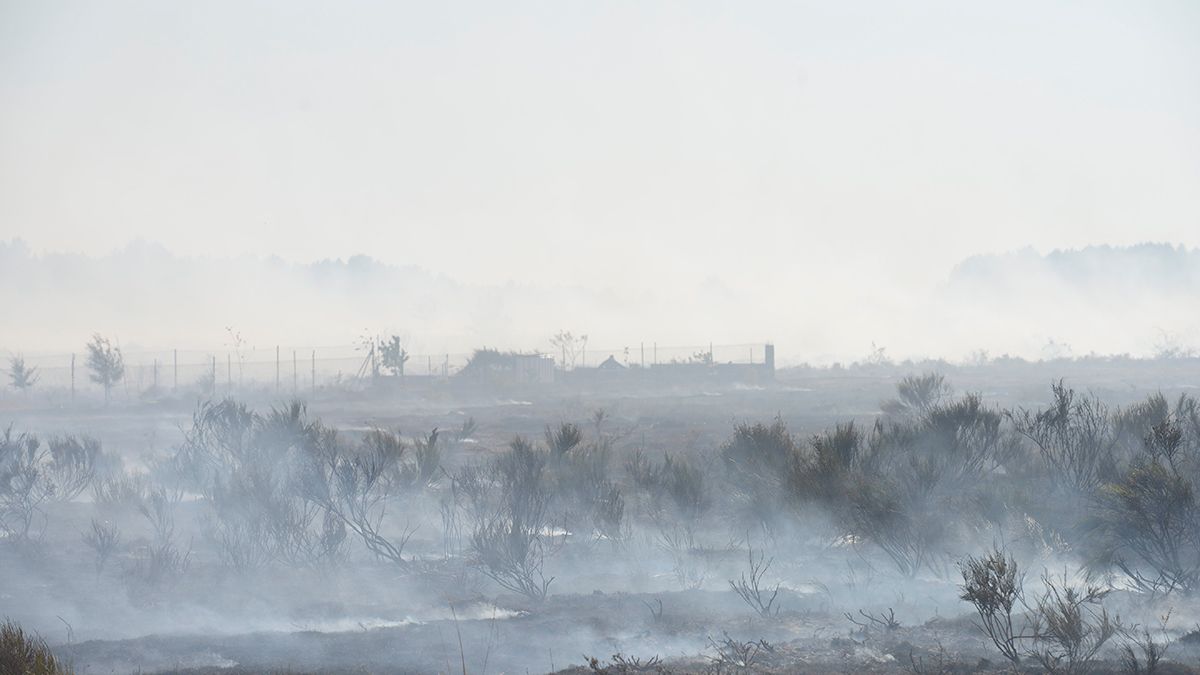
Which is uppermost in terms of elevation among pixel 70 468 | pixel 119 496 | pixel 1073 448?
pixel 1073 448

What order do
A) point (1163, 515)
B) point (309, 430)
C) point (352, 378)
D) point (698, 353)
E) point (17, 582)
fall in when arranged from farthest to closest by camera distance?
1. point (698, 353)
2. point (352, 378)
3. point (309, 430)
4. point (17, 582)
5. point (1163, 515)

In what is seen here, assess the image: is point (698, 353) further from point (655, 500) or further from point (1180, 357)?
point (655, 500)

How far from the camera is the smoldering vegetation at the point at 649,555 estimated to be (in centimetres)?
1553

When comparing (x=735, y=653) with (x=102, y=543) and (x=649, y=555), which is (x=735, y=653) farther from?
(x=102, y=543)

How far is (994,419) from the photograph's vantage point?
22688mm

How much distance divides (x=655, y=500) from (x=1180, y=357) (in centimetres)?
6559

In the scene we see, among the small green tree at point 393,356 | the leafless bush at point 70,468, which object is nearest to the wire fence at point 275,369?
the small green tree at point 393,356

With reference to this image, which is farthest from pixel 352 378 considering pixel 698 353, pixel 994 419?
pixel 994 419

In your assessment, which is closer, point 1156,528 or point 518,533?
point 1156,528

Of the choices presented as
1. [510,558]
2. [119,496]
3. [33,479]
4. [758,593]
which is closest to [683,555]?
[510,558]

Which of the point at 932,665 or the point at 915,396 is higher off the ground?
the point at 915,396

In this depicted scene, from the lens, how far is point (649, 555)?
23.5 meters

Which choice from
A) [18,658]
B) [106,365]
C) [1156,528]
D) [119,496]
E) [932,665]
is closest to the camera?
[18,658]

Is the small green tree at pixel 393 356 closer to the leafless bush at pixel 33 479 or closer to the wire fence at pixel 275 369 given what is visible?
the wire fence at pixel 275 369
